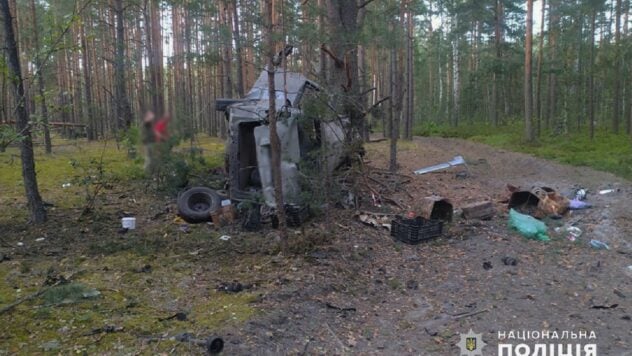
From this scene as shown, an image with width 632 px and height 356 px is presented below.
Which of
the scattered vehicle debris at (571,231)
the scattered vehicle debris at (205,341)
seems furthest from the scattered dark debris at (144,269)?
the scattered vehicle debris at (571,231)

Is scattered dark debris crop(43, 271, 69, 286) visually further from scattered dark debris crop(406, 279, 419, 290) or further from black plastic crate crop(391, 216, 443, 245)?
black plastic crate crop(391, 216, 443, 245)

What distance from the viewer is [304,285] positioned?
485 centimetres

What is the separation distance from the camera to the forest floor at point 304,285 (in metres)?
3.85

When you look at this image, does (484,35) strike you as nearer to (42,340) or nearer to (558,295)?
(558,295)

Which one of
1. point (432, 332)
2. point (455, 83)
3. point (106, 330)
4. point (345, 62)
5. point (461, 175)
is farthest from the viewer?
point (455, 83)

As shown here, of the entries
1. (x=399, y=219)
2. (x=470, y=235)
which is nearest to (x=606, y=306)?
(x=470, y=235)

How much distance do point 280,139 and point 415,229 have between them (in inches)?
92.7

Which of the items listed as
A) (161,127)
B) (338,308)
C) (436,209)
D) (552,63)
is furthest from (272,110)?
(552,63)

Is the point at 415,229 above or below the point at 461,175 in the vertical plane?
below

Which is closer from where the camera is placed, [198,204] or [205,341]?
[205,341]

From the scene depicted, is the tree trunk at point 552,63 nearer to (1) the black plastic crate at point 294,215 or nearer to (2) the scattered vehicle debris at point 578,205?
(2) the scattered vehicle debris at point 578,205

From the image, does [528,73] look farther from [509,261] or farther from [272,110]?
[272,110]

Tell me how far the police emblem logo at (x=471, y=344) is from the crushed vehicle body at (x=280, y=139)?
3313mm

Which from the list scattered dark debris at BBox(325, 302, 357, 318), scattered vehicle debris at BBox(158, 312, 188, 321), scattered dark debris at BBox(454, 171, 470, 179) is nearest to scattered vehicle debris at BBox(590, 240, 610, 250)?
scattered dark debris at BBox(325, 302, 357, 318)
